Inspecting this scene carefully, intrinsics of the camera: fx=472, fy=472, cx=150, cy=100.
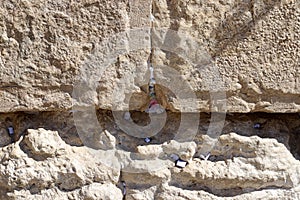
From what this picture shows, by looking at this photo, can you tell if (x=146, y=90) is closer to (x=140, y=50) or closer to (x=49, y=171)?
(x=140, y=50)

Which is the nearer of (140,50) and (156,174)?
(140,50)

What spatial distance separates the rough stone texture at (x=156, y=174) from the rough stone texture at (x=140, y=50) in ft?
0.39

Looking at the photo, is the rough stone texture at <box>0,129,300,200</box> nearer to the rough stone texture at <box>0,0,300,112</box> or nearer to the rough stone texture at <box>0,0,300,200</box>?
the rough stone texture at <box>0,0,300,200</box>

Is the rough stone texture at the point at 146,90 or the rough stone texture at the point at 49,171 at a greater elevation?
the rough stone texture at the point at 146,90

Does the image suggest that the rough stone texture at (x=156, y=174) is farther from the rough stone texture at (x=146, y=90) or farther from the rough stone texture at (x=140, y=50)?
the rough stone texture at (x=140, y=50)

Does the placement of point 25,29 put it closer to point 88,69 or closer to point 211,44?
point 88,69

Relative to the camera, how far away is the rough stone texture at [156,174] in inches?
50.9

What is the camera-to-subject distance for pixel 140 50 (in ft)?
4.07

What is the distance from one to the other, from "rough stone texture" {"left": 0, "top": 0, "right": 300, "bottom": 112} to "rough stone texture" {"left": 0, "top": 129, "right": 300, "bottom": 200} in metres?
0.12

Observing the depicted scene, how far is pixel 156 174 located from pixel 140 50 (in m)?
0.36

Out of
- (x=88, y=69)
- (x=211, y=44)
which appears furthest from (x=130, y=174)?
(x=211, y=44)

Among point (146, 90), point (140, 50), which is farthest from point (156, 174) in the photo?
point (140, 50)

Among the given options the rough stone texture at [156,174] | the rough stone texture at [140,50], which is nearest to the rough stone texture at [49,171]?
the rough stone texture at [156,174]

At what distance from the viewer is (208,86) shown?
4.20ft
